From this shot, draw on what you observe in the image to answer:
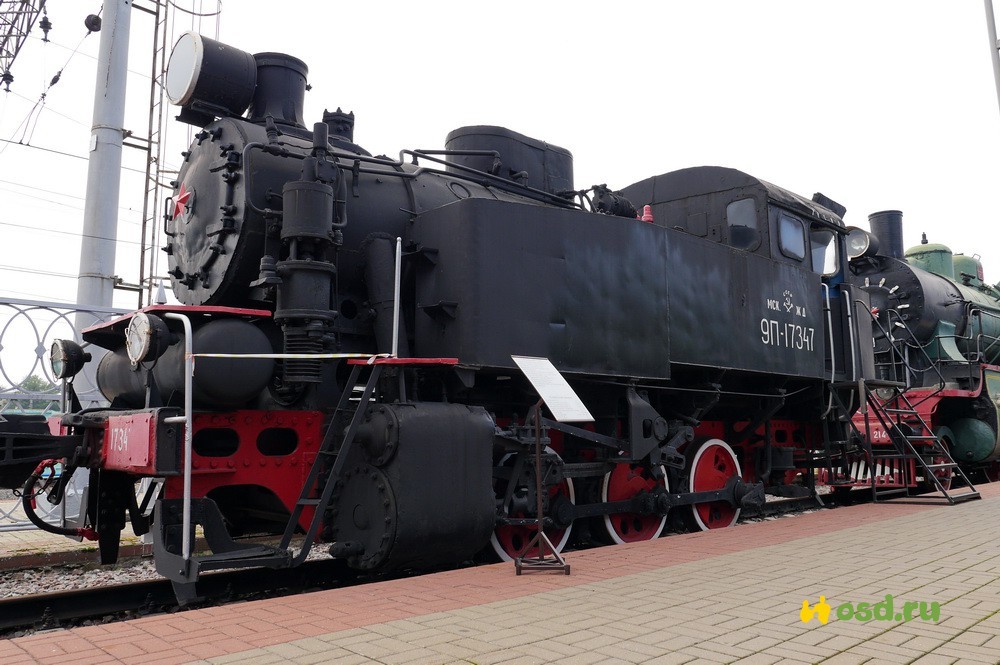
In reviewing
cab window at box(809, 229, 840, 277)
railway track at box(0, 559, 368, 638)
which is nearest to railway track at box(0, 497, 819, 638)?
railway track at box(0, 559, 368, 638)

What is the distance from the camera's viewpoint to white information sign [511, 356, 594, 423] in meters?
4.70

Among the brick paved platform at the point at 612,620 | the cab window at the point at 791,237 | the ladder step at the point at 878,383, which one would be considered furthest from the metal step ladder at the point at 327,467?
the ladder step at the point at 878,383

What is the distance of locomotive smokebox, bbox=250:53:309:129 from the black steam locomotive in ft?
0.05

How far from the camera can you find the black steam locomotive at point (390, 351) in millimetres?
4465

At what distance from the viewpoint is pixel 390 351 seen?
17.0 feet

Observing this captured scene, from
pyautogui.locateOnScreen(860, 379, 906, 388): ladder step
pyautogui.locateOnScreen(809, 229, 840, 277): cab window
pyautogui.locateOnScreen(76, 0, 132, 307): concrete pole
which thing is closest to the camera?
pyautogui.locateOnScreen(809, 229, 840, 277): cab window

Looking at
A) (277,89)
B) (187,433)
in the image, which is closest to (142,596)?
(187,433)

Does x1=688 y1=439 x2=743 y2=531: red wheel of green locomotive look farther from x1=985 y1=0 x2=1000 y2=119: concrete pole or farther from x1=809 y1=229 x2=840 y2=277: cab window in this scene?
x1=985 y1=0 x2=1000 y2=119: concrete pole

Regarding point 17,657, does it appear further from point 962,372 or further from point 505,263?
point 962,372

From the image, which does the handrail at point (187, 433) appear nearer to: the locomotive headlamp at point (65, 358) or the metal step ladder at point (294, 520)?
the metal step ladder at point (294, 520)

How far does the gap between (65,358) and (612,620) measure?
432 centimetres

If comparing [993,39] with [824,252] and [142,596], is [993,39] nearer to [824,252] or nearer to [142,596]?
[824,252]

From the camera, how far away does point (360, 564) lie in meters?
4.51

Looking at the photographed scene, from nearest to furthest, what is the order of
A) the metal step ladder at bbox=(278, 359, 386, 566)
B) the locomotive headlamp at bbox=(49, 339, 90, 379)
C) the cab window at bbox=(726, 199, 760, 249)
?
1. the metal step ladder at bbox=(278, 359, 386, 566)
2. the locomotive headlamp at bbox=(49, 339, 90, 379)
3. the cab window at bbox=(726, 199, 760, 249)
